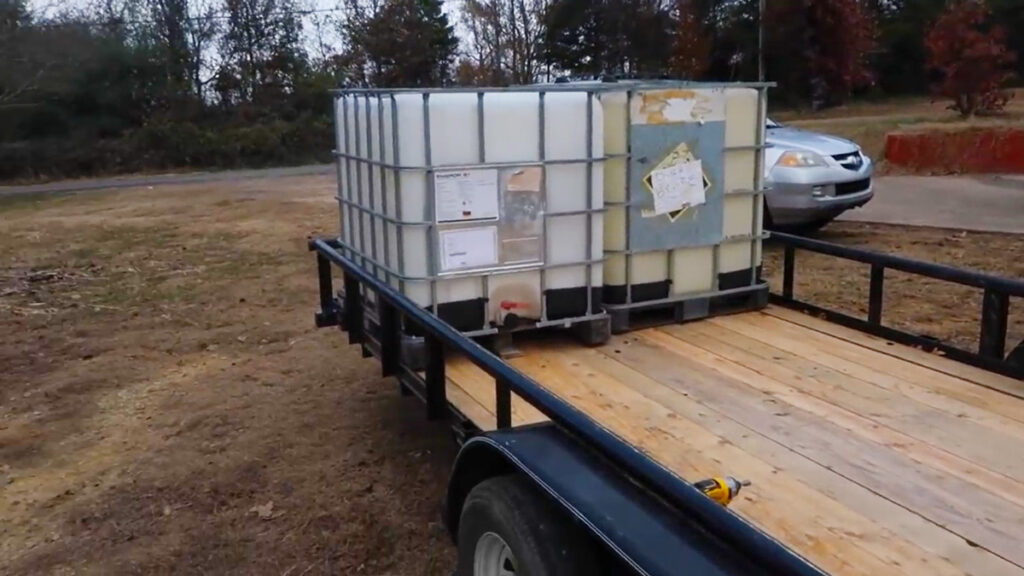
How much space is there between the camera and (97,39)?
26516 millimetres

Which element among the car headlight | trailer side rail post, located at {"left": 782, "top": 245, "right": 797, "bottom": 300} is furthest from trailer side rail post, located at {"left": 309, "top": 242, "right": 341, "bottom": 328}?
the car headlight

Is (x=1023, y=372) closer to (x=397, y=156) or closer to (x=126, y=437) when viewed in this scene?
(x=397, y=156)

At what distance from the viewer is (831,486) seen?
283 centimetres

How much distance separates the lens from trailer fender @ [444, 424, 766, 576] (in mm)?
2033

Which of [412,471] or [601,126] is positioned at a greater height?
[601,126]

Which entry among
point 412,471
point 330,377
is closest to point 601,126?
point 412,471

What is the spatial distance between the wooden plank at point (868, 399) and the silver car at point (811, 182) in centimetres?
517

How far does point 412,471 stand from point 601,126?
79.7 inches

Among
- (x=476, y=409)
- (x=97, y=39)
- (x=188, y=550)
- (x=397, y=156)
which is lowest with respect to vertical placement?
(x=188, y=550)

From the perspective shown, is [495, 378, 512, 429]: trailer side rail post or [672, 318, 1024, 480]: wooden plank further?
[672, 318, 1024, 480]: wooden plank

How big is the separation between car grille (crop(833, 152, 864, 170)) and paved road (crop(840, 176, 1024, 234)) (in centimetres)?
167

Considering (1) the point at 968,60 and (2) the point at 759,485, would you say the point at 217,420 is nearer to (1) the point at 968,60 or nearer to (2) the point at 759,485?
(2) the point at 759,485

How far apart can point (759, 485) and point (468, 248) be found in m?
1.76

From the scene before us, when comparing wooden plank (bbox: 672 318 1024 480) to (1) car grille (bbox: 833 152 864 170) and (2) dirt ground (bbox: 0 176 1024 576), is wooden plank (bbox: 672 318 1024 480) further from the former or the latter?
(1) car grille (bbox: 833 152 864 170)
